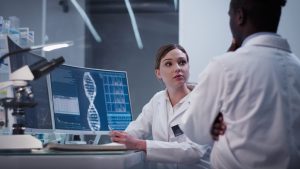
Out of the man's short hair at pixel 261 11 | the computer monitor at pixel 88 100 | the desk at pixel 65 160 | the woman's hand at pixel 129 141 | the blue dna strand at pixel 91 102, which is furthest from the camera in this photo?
the blue dna strand at pixel 91 102

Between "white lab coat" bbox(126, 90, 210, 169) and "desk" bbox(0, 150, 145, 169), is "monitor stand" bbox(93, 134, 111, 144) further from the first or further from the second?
"desk" bbox(0, 150, 145, 169)

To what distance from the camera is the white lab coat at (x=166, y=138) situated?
185cm

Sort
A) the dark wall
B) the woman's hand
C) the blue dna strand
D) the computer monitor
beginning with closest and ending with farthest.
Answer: the woman's hand
the computer monitor
the blue dna strand
the dark wall

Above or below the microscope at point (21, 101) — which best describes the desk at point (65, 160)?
below

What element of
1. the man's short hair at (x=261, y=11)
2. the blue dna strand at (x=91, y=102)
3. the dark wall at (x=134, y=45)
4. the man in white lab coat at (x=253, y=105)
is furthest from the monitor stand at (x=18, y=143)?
the dark wall at (x=134, y=45)

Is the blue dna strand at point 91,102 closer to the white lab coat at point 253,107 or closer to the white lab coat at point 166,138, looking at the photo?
the white lab coat at point 166,138

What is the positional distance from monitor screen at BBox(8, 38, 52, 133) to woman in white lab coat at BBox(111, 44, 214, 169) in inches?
16.6

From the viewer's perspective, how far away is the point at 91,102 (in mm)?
2176

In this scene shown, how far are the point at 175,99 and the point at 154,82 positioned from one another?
279 cm

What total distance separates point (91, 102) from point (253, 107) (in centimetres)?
112

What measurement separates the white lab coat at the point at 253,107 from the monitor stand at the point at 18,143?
587mm

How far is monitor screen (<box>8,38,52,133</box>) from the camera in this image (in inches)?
69.4

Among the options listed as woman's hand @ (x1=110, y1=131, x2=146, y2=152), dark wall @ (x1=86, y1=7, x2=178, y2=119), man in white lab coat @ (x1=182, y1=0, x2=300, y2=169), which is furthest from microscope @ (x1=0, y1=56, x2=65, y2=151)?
dark wall @ (x1=86, y1=7, x2=178, y2=119)

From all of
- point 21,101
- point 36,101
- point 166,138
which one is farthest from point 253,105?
point 36,101
